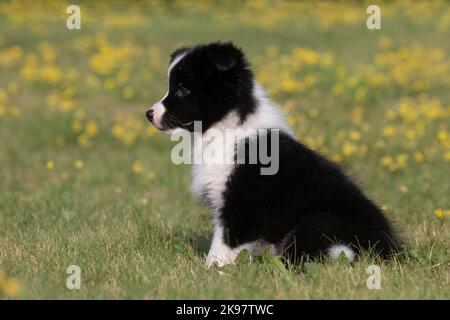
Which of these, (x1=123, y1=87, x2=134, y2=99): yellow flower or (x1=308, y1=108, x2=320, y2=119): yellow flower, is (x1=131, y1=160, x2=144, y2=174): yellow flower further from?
(x1=308, y1=108, x2=320, y2=119): yellow flower

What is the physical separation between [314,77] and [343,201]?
6436 millimetres

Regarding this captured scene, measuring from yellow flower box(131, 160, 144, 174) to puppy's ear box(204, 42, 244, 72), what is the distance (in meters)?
2.96

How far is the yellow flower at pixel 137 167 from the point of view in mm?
7232

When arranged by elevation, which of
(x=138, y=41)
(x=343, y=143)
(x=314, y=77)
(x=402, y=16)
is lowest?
(x=343, y=143)

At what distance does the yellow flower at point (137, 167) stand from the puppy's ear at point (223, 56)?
2959mm

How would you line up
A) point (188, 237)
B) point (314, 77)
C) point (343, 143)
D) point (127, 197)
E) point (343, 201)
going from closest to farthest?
point (343, 201) < point (188, 237) < point (127, 197) < point (343, 143) < point (314, 77)

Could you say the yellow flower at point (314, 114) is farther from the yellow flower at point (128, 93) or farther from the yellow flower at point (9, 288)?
the yellow flower at point (9, 288)

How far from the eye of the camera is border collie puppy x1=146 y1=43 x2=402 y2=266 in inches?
166

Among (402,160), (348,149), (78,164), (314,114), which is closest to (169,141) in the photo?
(314,114)

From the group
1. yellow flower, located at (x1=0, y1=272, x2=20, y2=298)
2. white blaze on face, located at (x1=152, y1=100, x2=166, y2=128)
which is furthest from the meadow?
white blaze on face, located at (x1=152, y1=100, x2=166, y2=128)

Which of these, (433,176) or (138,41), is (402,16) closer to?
(138,41)

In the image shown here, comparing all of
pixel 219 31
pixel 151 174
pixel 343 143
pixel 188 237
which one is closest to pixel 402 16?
pixel 219 31
